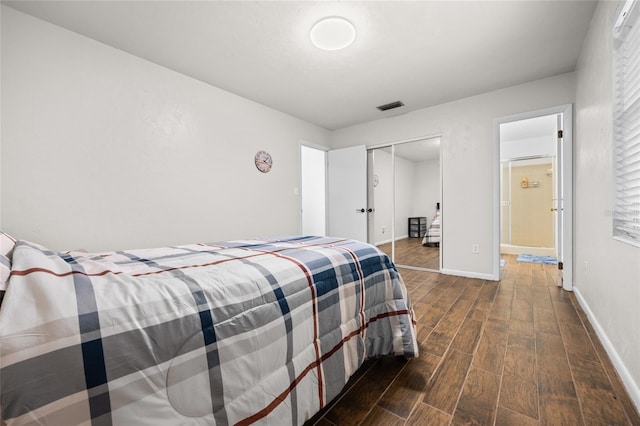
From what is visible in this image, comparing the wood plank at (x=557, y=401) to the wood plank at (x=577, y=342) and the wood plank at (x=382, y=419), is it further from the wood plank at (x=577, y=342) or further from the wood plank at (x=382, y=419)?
the wood plank at (x=382, y=419)

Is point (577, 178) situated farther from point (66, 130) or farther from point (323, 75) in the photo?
point (66, 130)

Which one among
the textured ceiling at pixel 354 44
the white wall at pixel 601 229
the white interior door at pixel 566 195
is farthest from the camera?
the white interior door at pixel 566 195

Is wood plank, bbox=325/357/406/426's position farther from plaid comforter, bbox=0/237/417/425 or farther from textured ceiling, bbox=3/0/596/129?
textured ceiling, bbox=3/0/596/129

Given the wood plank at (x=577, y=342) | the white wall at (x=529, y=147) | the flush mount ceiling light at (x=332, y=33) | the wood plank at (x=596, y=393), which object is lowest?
the wood plank at (x=596, y=393)

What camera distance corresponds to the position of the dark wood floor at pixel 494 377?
120 cm

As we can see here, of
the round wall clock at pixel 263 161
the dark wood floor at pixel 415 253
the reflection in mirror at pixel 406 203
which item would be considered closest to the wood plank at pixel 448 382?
the dark wood floor at pixel 415 253

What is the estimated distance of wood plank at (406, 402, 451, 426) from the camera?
1.16 m

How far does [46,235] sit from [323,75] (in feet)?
9.58

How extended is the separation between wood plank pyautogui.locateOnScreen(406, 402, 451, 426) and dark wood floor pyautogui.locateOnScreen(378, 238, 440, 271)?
114 inches

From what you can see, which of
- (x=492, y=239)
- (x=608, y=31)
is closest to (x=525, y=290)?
(x=492, y=239)

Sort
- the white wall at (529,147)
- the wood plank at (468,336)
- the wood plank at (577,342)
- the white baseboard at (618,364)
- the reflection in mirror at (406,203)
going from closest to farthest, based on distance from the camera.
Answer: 1. the white baseboard at (618,364)
2. the wood plank at (577,342)
3. the wood plank at (468,336)
4. the reflection in mirror at (406,203)
5. the white wall at (529,147)

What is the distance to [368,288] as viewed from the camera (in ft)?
5.01

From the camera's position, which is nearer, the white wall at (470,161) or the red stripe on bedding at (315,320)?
the red stripe on bedding at (315,320)

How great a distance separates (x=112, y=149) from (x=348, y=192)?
3302 mm
